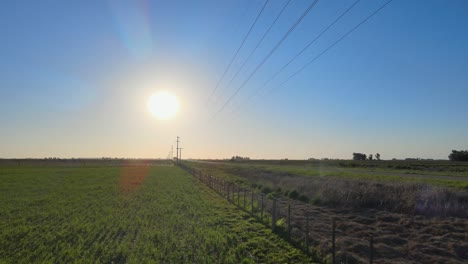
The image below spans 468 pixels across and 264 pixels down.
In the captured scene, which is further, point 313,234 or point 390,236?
point 390,236

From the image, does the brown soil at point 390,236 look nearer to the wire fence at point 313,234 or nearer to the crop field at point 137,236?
the wire fence at point 313,234

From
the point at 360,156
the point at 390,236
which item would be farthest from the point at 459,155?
the point at 390,236

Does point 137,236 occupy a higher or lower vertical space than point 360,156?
lower

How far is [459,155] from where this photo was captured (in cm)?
10562

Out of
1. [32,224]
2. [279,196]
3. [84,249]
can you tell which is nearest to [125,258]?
[84,249]

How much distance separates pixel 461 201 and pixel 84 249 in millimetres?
19732

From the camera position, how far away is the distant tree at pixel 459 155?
4055 inches

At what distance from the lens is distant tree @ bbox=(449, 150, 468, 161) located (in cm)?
10300

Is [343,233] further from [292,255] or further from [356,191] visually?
[356,191]

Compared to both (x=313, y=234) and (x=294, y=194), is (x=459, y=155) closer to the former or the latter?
(x=294, y=194)

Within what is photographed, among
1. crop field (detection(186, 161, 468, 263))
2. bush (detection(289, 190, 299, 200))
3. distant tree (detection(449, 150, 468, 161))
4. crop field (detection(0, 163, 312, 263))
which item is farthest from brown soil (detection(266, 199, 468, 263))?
distant tree (detection(449, 150, 468, 161))

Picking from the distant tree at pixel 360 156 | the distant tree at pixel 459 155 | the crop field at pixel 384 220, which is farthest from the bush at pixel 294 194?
the distant tree at pixel 360 156

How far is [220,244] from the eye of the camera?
11953 millimetres

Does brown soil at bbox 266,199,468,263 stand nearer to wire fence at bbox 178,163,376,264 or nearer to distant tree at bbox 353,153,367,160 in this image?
wire fence at bbox 178,163,376,264
